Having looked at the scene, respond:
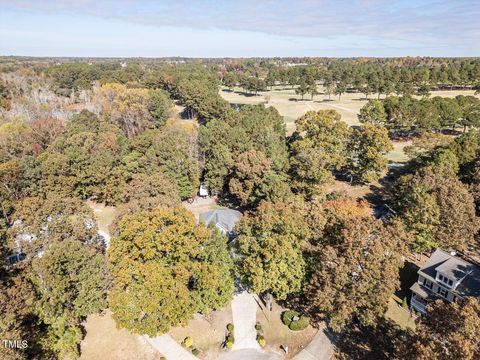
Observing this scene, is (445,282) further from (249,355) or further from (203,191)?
(203,191)

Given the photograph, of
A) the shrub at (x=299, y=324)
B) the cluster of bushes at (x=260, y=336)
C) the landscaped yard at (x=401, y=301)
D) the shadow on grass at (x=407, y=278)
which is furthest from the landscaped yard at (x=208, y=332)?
the shadow on grass at (x=407, y=278)

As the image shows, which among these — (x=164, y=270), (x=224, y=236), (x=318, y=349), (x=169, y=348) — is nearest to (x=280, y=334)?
(x=318, y=349)

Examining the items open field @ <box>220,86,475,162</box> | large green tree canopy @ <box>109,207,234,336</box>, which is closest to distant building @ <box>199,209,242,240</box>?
large green tree canopy @ <box>109,207,234,336</box>

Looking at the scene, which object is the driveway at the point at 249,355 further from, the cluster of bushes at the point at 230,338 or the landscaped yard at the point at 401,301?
the landscaped yard at the point at 401,301

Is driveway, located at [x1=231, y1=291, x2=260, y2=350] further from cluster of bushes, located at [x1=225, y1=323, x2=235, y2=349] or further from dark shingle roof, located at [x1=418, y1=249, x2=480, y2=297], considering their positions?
dark shingle roof, located at [x1=418, y1=249, x2=480, y2=297]

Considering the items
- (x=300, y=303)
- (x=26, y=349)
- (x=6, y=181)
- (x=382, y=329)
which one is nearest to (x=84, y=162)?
(x=6, y=181)
